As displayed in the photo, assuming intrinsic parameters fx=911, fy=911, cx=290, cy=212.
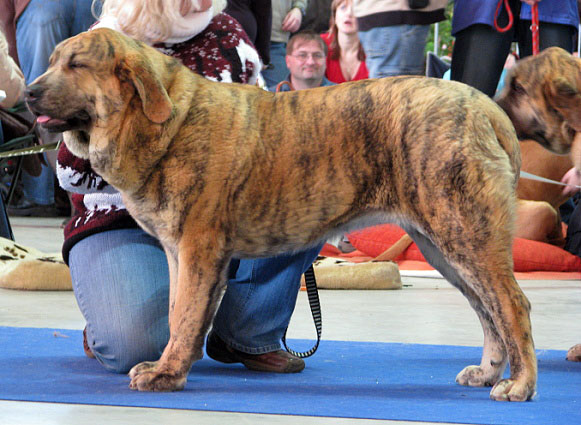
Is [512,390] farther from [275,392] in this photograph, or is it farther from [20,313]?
[20,313]

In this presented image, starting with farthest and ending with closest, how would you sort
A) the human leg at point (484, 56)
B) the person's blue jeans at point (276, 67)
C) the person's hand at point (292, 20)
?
1. the person's hand at point (292, 20)
2. the person's blue jeans at point (276, 67)
3. the human leg at point (484, 56)

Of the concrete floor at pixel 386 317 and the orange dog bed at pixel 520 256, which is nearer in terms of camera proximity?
the concrete floor at pixel 386 317

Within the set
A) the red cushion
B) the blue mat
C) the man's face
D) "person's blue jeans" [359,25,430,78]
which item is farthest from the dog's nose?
the man's face

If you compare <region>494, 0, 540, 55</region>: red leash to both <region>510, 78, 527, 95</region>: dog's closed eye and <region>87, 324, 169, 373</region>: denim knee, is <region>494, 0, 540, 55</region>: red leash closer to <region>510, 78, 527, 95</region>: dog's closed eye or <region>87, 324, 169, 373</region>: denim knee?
<region>510, 78, 527, 95</region>: dog's closed eye

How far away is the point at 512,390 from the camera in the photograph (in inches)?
94.5

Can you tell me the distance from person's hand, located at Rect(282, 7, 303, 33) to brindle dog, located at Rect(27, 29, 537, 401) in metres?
4.91

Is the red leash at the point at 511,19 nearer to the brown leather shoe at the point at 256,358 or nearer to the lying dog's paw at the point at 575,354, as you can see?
the lying dog's paw at the point at 575,354

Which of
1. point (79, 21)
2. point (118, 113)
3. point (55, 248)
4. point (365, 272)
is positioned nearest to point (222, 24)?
point (118, 113)

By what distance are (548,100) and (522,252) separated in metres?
2.87

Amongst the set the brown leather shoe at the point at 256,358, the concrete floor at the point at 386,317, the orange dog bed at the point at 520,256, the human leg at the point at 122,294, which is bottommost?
the orange dog bed at the point at 520,256

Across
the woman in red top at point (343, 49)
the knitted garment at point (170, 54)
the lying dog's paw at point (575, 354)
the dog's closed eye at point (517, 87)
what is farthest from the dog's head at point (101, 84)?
the woman in red top at point (343, 49)

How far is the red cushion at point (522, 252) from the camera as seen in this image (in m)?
5.46

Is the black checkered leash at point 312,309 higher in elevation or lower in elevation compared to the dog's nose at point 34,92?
lower

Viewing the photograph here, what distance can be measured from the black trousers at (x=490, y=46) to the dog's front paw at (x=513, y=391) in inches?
100
